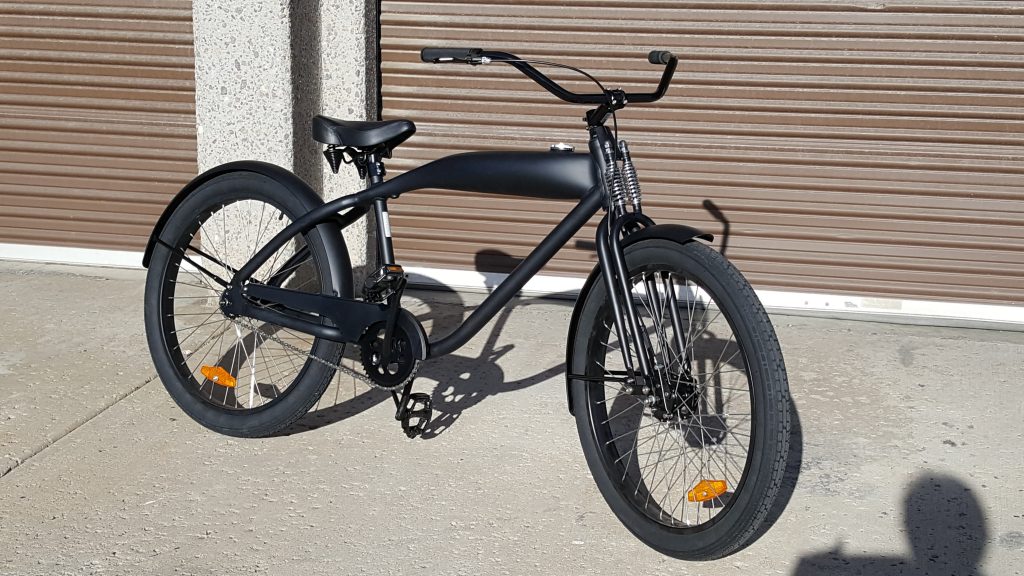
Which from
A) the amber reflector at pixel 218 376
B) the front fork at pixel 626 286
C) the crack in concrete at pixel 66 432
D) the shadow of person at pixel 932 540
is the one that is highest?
the front fork at pixel 626 286

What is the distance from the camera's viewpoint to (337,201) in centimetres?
349

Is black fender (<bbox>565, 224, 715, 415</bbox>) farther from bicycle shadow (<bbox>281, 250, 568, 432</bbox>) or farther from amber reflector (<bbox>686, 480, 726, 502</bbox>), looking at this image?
bicycle shadow (<bbox>281, 250, 568, 432</bbox>)

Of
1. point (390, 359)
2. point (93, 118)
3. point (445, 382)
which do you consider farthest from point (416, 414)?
point (93, 118)

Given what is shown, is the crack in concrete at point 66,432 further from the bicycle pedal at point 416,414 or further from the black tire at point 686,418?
the black tire at point 686,418

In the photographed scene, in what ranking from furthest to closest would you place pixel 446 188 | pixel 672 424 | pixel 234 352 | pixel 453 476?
pixel 234 352
pixel 453 476
pixel 446 188
pixel 672 424

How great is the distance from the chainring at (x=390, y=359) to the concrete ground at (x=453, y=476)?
1.02 feet

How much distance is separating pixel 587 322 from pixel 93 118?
358 cm

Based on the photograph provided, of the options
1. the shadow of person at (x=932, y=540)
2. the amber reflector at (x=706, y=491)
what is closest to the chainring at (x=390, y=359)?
the amber reflector at (x=706, y=491)

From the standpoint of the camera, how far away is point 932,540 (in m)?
3.11

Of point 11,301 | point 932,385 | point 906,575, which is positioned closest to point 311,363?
point 906,575

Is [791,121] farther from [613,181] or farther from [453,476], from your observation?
[453,476]

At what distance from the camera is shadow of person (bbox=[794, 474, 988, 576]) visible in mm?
2943

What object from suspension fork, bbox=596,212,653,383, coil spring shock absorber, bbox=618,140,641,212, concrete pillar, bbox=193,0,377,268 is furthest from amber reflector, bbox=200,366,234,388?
coil spring shock absorber, bbox=618,140,641,212

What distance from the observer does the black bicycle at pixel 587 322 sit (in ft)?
9.27
